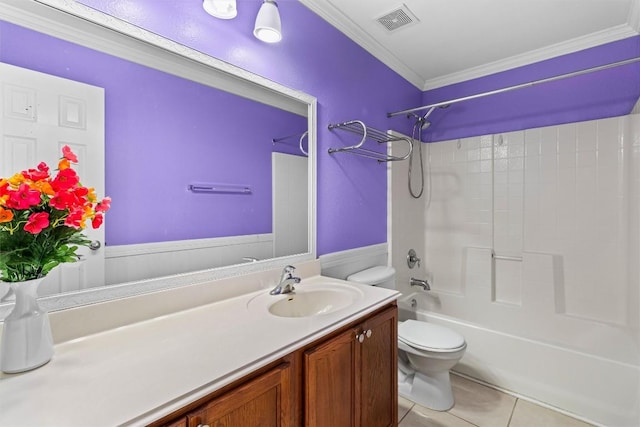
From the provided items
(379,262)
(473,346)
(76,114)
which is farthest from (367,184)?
(76,114)

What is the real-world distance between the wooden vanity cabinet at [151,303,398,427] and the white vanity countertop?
5 cm

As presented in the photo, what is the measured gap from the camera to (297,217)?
5.42ft

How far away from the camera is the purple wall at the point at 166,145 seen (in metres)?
0.96

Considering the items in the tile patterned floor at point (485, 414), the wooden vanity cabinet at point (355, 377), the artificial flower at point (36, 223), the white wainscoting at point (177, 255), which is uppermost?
the artificial flower at point (36, 223)

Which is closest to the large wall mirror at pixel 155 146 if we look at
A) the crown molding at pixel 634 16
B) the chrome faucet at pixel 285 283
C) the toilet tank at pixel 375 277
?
the chrome faucet at pixel 285 283

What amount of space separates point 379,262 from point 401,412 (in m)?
0.97

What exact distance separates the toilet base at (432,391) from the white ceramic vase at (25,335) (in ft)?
6.47

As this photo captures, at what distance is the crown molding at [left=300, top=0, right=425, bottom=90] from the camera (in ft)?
5.70

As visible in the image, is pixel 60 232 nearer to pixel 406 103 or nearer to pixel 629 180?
pixel 406 103

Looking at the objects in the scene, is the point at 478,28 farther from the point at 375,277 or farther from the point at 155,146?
the point at 155,146

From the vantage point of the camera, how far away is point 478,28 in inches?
79.6

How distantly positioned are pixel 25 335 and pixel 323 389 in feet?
2.80

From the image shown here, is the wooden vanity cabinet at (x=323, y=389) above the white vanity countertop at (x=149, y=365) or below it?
below

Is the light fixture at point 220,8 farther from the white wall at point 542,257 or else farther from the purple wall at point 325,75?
the white wall at point 542,257
